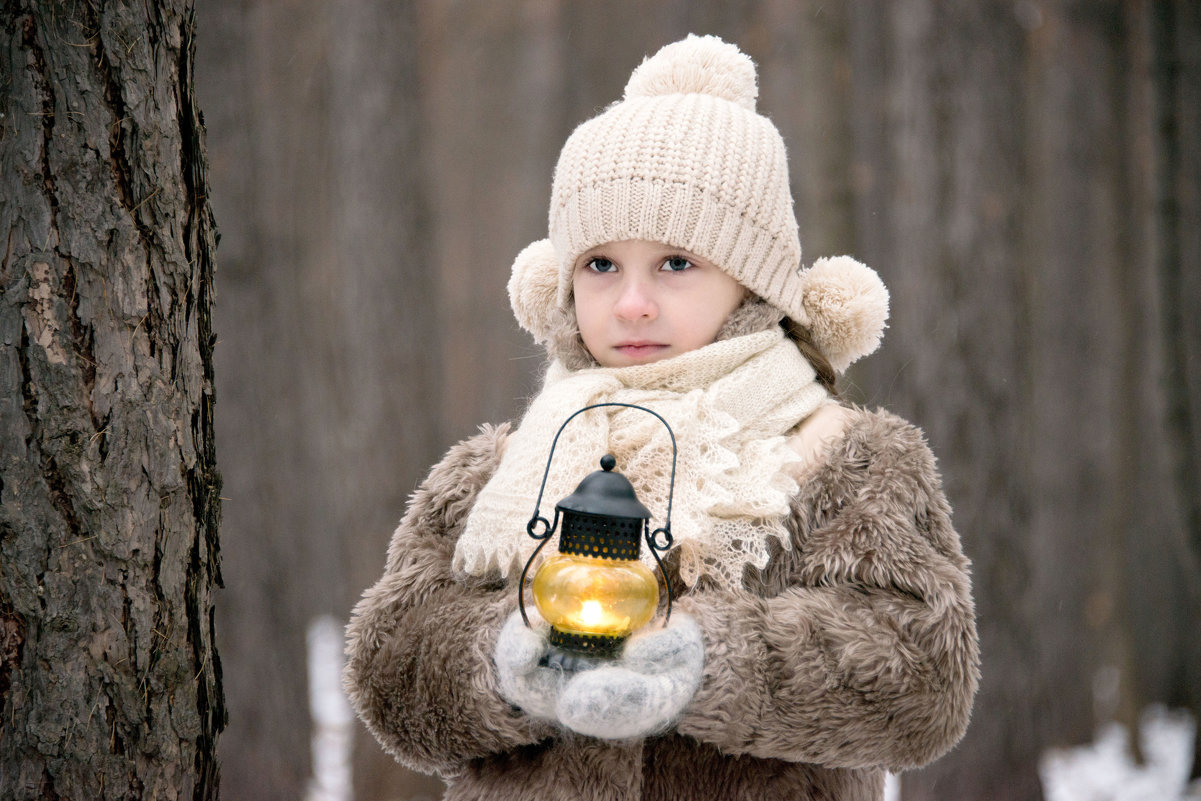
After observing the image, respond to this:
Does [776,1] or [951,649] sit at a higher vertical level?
[776,1]

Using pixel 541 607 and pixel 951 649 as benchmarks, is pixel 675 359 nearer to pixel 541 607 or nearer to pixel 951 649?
pixel 541 607

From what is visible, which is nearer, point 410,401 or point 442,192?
point 410,401

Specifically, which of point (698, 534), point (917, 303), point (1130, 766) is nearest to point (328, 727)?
point (917, 303)

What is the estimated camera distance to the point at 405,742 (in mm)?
1911

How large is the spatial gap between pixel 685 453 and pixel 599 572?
382 millimetres

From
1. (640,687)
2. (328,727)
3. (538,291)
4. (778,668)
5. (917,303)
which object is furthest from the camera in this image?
(328,727)

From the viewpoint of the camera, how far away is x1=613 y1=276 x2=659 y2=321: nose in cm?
198

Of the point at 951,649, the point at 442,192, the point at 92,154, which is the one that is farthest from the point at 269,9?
the point at 951,649

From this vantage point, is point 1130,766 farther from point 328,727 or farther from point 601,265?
point 601,265

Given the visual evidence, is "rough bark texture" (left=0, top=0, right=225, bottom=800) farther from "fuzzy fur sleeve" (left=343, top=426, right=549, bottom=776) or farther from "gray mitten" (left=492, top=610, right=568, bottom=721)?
"gray mitten" (left=492, top=610, right=568, bottom=721)

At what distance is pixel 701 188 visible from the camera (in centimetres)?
199

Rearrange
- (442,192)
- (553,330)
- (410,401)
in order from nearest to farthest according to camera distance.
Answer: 1. (553,330)
2. (410,401)
3. (442,192)

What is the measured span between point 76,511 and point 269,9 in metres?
5.71

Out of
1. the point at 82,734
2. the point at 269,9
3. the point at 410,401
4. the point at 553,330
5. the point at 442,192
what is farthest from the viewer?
the point at 442,192
